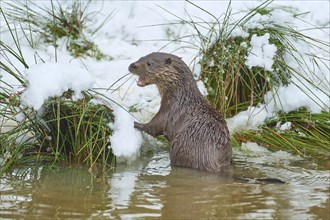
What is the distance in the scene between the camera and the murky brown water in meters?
4.38

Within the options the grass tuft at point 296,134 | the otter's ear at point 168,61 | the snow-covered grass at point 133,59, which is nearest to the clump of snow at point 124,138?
the snow-covered grass at point 133,59

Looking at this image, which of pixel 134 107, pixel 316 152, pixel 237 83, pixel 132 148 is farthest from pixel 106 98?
pixel 316 152

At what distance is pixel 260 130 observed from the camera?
6.51 m

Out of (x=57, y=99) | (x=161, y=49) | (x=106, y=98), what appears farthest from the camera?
(x=161, y=49)

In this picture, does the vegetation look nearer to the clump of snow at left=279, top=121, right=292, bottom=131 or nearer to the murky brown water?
the murky brown water

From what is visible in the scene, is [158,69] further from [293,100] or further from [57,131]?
[293,100]

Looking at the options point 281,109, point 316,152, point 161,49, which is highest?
point 161,49

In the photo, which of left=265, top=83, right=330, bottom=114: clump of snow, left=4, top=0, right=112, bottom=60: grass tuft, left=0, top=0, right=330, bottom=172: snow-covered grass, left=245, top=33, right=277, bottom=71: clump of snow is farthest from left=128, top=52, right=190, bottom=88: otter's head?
left=4, top=0, right=112, bottom=60: grass tuft

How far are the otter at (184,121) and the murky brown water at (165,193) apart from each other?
0.13 metres

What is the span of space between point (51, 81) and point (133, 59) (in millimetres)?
2038

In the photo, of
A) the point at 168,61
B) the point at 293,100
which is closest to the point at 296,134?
the point at 293,100

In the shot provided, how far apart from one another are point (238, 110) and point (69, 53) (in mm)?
1830

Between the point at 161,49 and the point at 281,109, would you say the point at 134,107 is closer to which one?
the point at 161,49

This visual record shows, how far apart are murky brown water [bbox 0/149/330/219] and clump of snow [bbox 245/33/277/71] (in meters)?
1.00
